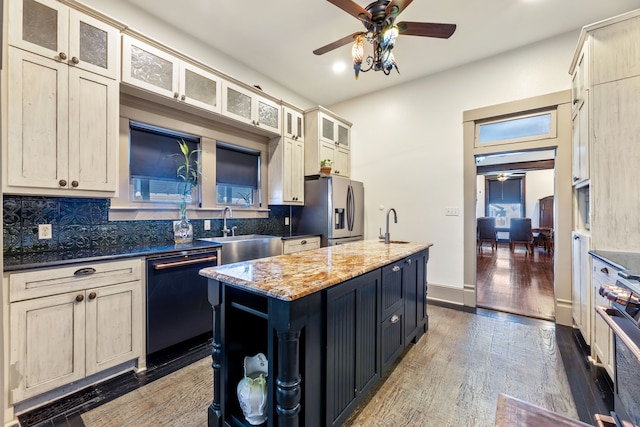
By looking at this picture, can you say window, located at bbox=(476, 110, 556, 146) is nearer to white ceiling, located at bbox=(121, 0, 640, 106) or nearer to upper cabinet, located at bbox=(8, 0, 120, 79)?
white ceiling, located at bbox=(121, 0, 640, 106)

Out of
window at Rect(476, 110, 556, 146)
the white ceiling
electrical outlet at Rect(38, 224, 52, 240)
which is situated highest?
the white ceiling

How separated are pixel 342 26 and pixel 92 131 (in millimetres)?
2529

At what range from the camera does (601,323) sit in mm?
2062

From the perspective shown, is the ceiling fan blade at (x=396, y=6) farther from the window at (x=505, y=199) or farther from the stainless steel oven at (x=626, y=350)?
the window at (x=505, y=199)

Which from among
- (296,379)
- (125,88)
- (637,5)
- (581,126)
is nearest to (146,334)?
(296,379)

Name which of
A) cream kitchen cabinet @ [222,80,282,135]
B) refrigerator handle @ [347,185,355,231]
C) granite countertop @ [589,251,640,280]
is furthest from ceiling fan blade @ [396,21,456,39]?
refrigerator handle @ [347,185,355,231]

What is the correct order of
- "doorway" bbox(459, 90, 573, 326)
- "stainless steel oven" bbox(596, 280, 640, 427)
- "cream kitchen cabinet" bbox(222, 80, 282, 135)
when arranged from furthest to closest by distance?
"cream kitchen cabinet" bbox(222, 80, 282, 135) → "doorway" bbox(459, 90, 573, 326) → "stainless steel oven" bbox(596, 280, 640, 427)

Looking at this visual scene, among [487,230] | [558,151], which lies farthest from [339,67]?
[487,230]

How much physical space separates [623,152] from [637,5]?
1632mm

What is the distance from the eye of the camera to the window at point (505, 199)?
9.40 metres

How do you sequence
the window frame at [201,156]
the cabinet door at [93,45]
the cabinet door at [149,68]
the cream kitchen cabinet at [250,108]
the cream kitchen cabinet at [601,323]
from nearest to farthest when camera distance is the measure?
the cream kitchen cabinet at [601,323] → the cabinet door at [93,45] → the cabinet door at [149,68] → the window frame at [201,156] → the cream kitchen cabinet at [250,108]

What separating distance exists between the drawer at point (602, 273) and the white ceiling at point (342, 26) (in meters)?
2.42

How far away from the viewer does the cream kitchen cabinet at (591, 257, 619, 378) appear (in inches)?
Answer: 75.2

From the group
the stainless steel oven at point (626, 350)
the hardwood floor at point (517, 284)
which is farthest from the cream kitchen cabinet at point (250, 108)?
the hardwood floor at point (517, 284)
